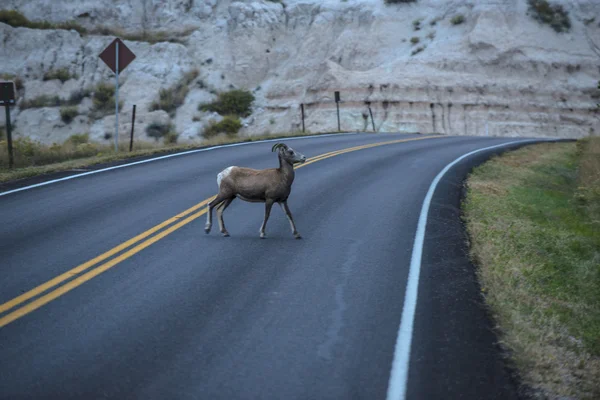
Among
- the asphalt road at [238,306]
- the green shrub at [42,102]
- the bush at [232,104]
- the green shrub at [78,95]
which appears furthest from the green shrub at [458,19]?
the asphalt road at [238,306]

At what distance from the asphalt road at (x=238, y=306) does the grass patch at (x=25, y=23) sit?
4527cm

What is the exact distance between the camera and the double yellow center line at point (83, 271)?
6462 mm

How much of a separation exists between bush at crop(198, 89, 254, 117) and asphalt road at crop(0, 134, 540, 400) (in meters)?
35.7

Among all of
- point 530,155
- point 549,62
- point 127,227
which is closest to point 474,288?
point 127,227

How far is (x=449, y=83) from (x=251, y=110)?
1404cm

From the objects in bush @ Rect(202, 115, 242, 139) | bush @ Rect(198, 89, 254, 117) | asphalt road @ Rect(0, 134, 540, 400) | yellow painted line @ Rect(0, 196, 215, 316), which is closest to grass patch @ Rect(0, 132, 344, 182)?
asphalt road @ Rect(0, 134, 540, 400)

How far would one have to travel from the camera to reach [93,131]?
146 ft

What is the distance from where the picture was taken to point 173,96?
162ft

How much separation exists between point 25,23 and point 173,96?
46.8 ft

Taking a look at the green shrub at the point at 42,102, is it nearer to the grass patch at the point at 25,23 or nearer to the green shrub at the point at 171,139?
the grass patch at the point at 25,23

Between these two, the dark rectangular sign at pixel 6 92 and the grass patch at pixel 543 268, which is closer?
the grass patch at pixel 543 268

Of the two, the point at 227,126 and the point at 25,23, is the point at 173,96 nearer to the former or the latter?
the point at 227,126

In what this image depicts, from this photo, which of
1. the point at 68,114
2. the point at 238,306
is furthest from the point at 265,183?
the point at 68,114

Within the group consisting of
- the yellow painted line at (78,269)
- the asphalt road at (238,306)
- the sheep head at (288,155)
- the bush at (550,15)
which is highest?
the bush at (550,15)
